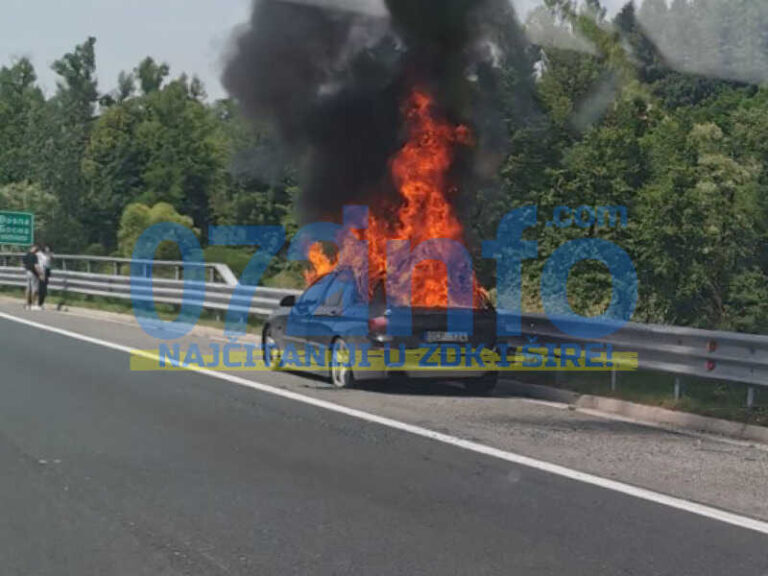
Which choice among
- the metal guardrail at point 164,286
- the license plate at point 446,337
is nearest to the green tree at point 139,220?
the metal guardrail at point 164,286

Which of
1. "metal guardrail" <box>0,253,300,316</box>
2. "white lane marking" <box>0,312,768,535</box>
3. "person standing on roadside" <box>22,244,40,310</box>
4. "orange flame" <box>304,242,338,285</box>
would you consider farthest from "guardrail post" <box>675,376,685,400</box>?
"person standing on roadside" <box>22,244,40,310</box>

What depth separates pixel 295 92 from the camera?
18.1 metres

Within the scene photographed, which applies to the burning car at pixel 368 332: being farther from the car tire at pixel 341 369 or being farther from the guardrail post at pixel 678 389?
the guardrail post at pixel 678 389

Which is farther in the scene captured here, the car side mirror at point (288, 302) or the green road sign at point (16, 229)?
the green road sign at point (16, 229)

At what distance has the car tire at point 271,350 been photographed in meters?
13.3

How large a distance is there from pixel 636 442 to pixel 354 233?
8.75 metres

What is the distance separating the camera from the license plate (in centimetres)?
1111

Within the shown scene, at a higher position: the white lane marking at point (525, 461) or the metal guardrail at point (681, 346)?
the metal guardrail at point (681, 346)

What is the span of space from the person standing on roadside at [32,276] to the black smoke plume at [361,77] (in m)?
8.57

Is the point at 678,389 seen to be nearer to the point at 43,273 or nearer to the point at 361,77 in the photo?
the point at 361,77

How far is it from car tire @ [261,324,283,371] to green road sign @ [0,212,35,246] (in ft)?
68.6

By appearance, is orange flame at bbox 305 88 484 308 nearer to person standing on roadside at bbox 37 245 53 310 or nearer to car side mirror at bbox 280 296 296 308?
car side mirror at bbox 280 296 296 308

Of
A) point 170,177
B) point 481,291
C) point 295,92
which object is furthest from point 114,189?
point 481,291

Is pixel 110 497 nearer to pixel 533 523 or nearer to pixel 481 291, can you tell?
pixel 533 523
